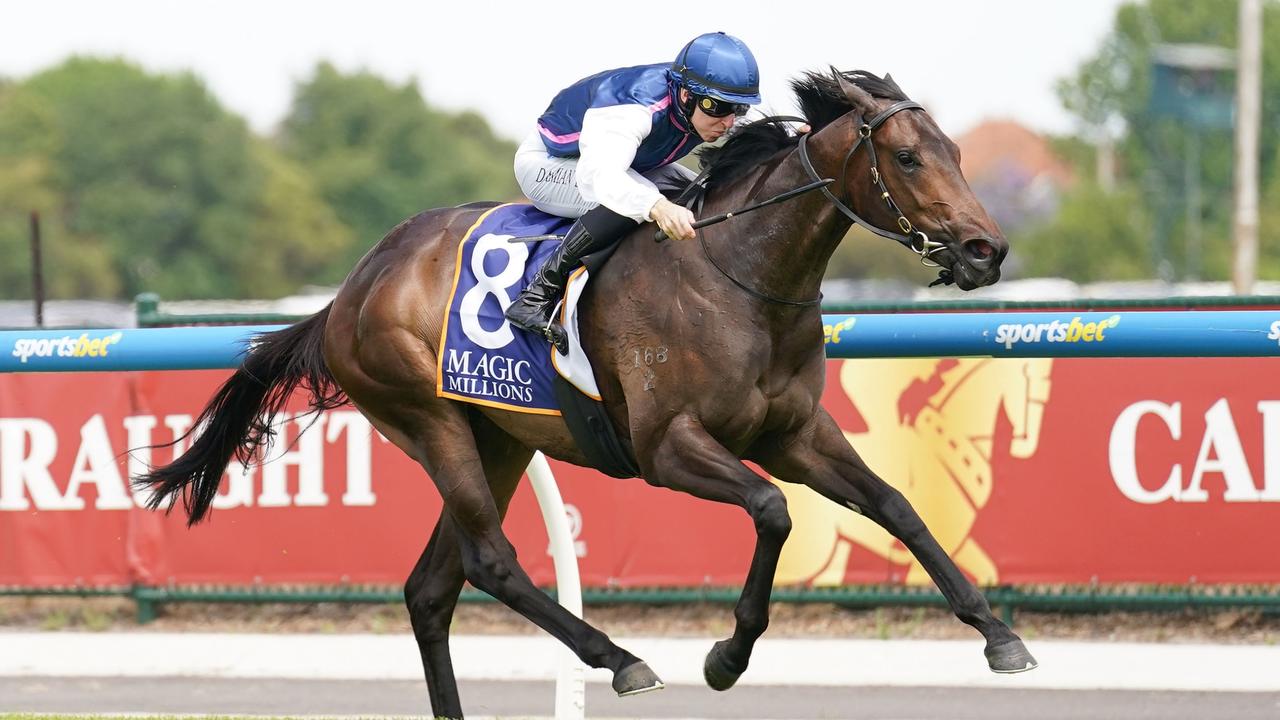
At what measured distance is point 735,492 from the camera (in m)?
5.19

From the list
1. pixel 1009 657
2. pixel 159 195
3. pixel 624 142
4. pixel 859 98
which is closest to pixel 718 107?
pixel 624 142

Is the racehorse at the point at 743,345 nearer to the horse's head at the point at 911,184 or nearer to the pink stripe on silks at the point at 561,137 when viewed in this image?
the horse's head at the point at 911,184

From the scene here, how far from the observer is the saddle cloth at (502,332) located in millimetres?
5647

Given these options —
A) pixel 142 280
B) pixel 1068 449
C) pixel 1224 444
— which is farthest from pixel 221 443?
pixel 142 280

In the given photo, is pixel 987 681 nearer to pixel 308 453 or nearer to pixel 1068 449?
pixel 1068 449

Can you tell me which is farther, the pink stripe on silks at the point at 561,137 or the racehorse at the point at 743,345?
the pink stripe on silks at the point at 561,137

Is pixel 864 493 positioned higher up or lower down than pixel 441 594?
higher up

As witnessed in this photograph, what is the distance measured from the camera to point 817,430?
5492mm

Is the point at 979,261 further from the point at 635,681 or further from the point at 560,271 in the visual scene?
the point at 635,681

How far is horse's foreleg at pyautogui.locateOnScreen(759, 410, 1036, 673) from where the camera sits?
5.20 metres

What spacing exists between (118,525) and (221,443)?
2374 mm

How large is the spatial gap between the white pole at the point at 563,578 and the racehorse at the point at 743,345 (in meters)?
0.27

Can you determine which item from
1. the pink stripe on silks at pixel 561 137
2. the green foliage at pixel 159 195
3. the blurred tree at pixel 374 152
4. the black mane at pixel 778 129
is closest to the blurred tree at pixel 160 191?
the green foliage at pixel 159 195

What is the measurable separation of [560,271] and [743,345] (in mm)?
716
